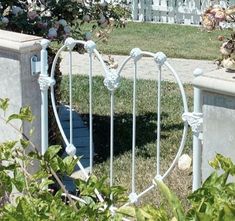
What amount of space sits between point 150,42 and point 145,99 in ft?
18.2

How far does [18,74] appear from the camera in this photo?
13.5 ft

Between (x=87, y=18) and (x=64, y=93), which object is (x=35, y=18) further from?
(x=64, y=93)

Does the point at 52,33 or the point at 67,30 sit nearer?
the point at 52,33

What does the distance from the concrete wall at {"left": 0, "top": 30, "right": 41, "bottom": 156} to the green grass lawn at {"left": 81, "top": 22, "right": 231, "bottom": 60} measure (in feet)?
23.4

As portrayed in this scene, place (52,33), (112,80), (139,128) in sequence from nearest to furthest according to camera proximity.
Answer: (112,80)
(52,33)
(139,128)

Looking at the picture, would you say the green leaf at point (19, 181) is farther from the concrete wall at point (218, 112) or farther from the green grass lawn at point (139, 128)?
the green grass lawn at point (139, 128)

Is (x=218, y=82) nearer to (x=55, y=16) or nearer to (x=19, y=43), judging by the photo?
(x=19, y=43)

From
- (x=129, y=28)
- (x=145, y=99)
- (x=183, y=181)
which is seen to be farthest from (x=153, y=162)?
(x=129, y=28)

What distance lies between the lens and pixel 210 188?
83.7 inches

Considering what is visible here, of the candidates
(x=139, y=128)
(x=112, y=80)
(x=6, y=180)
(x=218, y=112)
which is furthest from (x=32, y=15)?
(x=6, y=180)

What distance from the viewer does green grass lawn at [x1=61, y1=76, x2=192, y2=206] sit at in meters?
5.46

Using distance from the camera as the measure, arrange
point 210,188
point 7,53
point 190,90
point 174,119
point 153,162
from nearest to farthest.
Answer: point 210,188 < point 7,53 < point 153,162 < point 174,119 < point 190,90

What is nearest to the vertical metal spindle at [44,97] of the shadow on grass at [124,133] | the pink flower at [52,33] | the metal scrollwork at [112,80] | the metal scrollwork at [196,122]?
the metal scrollwork at [112,80]

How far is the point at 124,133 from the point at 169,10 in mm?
11240
